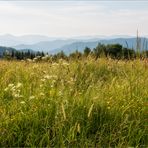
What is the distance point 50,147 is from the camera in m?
3.87

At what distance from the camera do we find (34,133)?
406 centimetres

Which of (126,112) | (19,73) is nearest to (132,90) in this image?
(126,112)

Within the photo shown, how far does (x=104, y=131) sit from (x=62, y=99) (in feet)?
2.09

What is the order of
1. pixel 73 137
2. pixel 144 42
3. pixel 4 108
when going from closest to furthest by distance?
pixel 73 137
pixel 4 108
pixel 144 42

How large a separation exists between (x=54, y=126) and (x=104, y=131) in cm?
60

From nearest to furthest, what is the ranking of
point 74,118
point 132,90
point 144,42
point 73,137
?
1. point 73,137
2. point 74,118
3. point 132,90
4. point 144,42

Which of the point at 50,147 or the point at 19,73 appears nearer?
the point at 50,147

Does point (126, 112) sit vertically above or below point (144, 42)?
below

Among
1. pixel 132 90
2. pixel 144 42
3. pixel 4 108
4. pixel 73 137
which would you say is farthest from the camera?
pixel 144 42

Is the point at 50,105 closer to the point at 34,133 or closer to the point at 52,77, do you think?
the point at 34,133


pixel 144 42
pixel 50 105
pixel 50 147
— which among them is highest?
pixel 144 42

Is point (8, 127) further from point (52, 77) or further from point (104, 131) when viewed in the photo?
point (52, 77)

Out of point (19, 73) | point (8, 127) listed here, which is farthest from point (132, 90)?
point (19, 73)

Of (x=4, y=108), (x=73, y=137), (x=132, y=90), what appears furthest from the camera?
(x=132, y=90)
